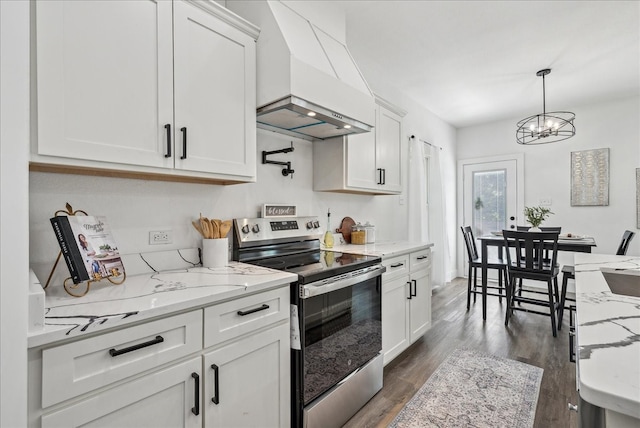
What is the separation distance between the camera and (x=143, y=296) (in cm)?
122

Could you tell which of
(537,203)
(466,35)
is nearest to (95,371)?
(466,35)

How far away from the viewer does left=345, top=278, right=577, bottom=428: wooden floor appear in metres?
1.96

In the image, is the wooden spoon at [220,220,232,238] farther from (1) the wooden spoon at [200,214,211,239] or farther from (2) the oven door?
(2) the oven door

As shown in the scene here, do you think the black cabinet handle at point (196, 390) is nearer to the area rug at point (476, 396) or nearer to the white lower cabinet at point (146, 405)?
the white lower cabinet at point (146, 405)

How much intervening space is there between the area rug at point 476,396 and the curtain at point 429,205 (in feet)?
6.06

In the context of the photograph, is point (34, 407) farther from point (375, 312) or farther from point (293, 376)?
point (375, 312)

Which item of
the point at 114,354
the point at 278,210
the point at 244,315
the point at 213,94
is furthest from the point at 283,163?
the point at 114,354

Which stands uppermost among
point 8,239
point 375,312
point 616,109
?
point 616,109

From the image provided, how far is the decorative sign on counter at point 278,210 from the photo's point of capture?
2.23m

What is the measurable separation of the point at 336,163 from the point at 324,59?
0.81 metres

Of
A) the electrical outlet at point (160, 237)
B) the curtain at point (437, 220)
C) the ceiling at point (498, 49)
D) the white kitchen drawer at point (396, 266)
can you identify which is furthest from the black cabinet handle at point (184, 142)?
the curtain at point (437, 220)

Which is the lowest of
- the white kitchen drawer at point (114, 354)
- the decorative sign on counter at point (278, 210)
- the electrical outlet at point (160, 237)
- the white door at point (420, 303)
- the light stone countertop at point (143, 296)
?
the white door at point (420, 303)

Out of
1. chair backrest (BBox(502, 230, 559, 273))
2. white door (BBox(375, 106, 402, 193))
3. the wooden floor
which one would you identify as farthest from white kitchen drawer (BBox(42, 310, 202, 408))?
chair backrest (BBox(502, 230, 559, 273))

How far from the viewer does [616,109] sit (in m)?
4.41
